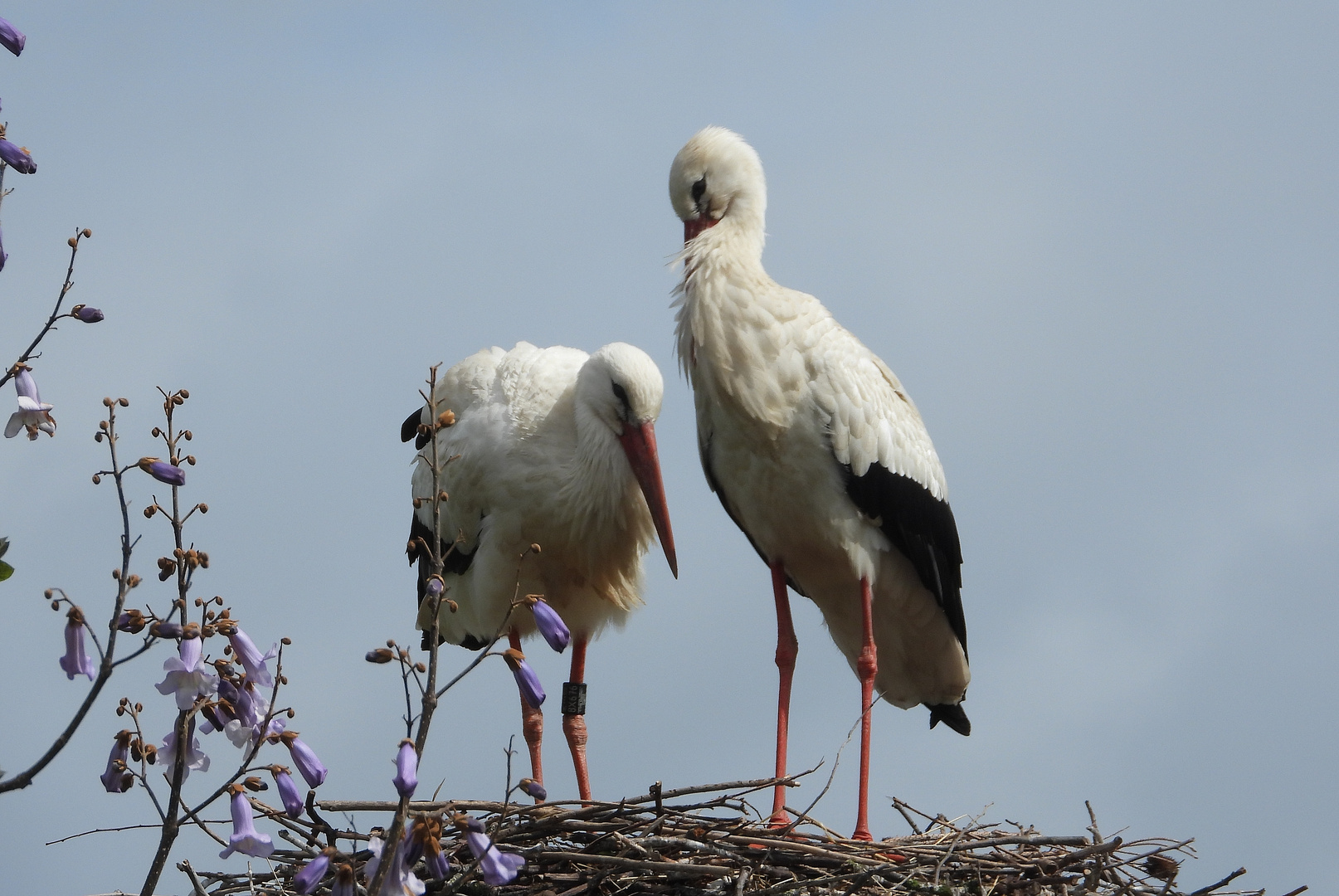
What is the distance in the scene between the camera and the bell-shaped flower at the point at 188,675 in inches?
100.0

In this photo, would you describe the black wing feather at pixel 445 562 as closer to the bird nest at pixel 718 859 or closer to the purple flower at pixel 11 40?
the bird nest at pixel 718 859

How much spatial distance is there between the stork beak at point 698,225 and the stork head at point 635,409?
486 millimetres

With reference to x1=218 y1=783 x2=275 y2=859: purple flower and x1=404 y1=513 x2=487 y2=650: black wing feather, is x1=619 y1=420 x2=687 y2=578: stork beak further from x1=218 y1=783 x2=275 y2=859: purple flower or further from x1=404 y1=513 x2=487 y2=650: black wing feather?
x1=218 y1=783 x2=275 y2=859: purple flower

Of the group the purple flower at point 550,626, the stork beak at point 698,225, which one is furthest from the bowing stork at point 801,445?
the purple flower at point 550,626

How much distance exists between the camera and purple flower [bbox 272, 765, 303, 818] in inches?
107

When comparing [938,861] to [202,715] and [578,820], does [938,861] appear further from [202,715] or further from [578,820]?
[202,715]

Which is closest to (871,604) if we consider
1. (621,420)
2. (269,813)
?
(621,420)

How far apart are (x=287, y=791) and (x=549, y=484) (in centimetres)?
264

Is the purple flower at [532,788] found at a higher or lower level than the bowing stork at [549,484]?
lower

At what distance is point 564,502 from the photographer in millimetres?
5309

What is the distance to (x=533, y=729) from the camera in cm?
562

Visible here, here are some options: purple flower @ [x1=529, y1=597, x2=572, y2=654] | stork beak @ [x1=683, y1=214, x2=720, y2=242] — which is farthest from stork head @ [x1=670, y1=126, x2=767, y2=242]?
purple flower @ [x1=529, y1=597, x2=572, y2=654]

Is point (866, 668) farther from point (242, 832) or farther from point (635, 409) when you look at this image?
point (242, 832)

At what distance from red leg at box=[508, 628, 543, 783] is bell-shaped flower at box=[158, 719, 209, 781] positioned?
2854 mm
